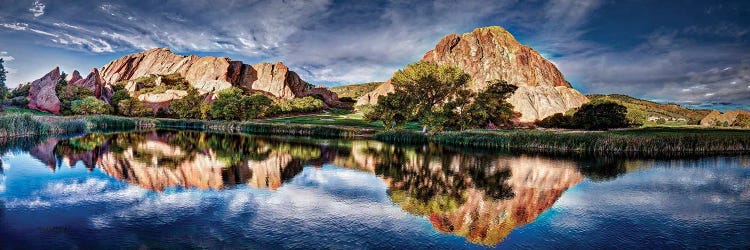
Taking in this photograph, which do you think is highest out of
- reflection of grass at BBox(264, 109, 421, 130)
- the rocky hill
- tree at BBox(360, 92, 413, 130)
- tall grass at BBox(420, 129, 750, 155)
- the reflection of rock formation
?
the rocky hill

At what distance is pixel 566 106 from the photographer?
114562 millimetres

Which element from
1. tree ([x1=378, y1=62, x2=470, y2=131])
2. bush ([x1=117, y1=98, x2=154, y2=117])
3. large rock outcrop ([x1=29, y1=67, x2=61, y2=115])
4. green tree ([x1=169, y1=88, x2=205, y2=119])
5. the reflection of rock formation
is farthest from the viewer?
bush ([x1=117, y1=98, x2=154, y2=117])

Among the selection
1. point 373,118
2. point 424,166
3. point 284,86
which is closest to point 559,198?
point 424,166

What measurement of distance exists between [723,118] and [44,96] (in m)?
161

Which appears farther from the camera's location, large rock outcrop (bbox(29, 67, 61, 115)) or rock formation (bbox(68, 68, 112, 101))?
rock formation (bbox(68, 68, 112, 101))

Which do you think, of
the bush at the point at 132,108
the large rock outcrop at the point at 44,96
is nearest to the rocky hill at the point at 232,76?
the bush at the point at 132,108

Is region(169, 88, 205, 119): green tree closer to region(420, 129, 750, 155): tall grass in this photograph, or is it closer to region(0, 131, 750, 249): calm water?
region(0, 131, 750, 249): calm water

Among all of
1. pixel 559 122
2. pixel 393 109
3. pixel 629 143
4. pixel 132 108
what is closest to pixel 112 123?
pixel 132 108

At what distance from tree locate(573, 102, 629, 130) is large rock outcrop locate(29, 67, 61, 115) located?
117108 millimetres

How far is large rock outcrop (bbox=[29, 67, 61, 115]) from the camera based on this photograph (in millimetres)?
89500

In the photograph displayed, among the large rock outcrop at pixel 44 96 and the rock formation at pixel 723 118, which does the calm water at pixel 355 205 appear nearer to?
the rock formation at pixel 723 118

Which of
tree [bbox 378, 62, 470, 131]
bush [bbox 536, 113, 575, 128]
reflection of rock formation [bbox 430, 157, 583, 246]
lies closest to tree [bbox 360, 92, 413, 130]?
tree [bbox 378, 62, 470, 131]

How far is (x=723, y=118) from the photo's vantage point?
87562 millimetres

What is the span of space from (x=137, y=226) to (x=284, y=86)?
175 meters
